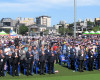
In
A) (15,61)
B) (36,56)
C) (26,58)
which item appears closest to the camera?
(15,61)

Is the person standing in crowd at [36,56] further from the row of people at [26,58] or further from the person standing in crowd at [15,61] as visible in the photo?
the person standing in crowd at [15,61]

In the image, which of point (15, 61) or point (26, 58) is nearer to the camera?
point (15, 61)

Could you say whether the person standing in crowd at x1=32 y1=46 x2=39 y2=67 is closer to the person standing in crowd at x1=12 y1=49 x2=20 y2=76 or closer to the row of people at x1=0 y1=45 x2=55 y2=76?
the row of people at x1=0 y1=45 x2=55 y2=76

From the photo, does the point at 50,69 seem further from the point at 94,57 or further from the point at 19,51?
the point at 94,57

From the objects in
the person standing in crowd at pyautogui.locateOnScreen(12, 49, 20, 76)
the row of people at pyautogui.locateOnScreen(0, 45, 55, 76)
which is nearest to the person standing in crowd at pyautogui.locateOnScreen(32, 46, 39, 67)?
the row of people at pyautogui.locateOnScreen(0, 45, 55, 76)

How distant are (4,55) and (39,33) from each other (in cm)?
14666

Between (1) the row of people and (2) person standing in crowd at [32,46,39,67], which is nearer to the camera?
(1) the row of people

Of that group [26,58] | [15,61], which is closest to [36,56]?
[26,58]

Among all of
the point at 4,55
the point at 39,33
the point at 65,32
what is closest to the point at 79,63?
the point at 4,55

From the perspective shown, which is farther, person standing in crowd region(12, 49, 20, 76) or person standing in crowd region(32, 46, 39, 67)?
person standing in crowd region(32, 46, 39, 67)

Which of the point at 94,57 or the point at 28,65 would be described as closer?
the point at 28,65

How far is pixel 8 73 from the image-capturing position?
14656 millimetres

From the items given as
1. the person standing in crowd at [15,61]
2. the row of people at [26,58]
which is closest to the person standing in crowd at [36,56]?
the row of people at [26,58]

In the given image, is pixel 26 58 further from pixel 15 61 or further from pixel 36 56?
pixel 36 56
